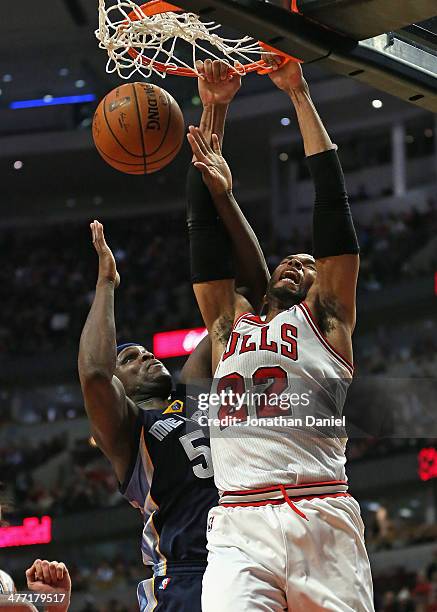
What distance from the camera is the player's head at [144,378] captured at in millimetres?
4457

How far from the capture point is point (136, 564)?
16047 mm

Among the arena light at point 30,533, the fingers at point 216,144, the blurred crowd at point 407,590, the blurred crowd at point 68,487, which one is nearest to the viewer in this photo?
the fingers at point 216,144

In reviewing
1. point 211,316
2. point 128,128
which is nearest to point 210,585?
point 211,316

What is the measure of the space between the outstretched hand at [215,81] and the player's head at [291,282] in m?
0.83

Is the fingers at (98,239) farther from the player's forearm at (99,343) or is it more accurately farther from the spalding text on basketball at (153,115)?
the spalding text on basketball at (153,115)

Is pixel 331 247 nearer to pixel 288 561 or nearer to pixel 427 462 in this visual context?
pixel 288 561

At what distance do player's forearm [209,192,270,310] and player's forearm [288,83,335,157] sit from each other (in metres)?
0.44

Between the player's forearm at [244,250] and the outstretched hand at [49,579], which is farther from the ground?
the player's forearm at [244,250]

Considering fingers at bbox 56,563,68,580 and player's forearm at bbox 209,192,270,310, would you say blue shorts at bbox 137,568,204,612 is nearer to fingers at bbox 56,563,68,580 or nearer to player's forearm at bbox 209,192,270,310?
fingers at bbox 56,563,68,580

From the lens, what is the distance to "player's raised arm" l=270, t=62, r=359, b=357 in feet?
11.9

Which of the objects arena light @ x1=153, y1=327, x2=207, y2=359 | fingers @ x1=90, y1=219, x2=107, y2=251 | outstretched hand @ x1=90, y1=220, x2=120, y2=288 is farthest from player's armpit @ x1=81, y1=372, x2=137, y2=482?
arena light @ x1=153, y1=327, x2=207, y2=359

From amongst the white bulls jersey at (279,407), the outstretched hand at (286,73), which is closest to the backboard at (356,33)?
the outstretched hand at (286,73)

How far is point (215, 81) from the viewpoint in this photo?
14.0 ft

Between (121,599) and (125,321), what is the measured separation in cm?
501
